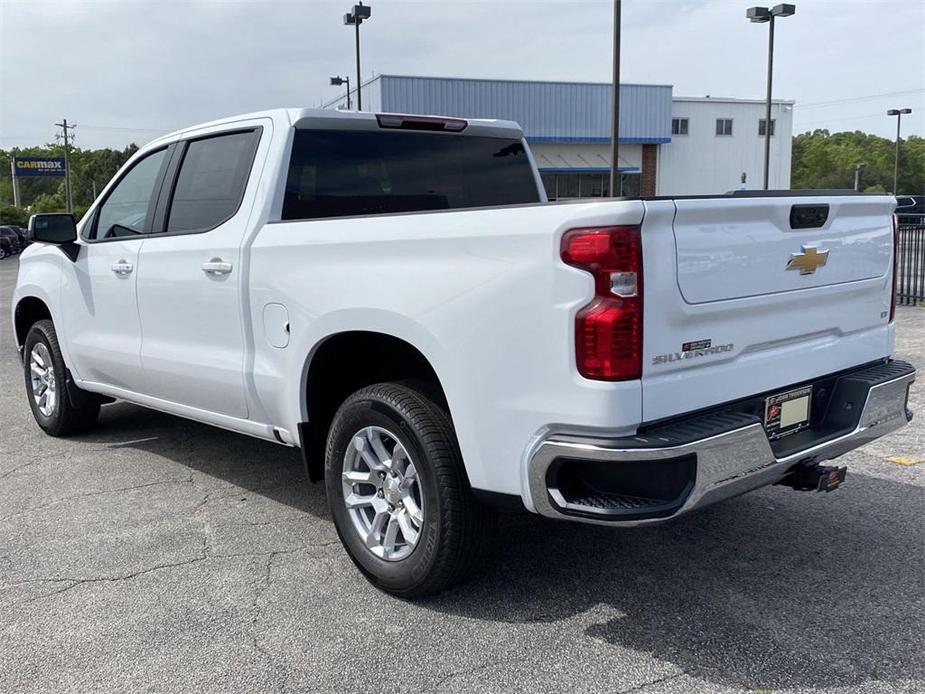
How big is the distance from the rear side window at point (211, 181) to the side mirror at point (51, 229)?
981 millimetres

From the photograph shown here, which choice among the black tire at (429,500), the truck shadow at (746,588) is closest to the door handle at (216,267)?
the black tire at (429,500)

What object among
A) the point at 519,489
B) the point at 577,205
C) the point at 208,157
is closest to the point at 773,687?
the point at 519,489

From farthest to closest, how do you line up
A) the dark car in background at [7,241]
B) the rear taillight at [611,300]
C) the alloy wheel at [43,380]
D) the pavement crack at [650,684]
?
the dark car in background at [7,241], the alloy wheel at [43,380], the pavement crack at [650,684], the rear taillight at [611,300]

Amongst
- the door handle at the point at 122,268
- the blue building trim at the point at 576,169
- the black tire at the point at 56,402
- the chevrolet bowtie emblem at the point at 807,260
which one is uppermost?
the blue building trim at the point at 576,169

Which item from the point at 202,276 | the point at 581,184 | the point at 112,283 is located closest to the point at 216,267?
the point at 202,276

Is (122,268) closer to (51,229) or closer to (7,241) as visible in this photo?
(51,229)

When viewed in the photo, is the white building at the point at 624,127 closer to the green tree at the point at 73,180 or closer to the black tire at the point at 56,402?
the black tire at the point at 56,402

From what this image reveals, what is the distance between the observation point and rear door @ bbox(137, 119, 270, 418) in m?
4.34

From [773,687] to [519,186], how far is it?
10.5 feet

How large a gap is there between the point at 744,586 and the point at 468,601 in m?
1.15

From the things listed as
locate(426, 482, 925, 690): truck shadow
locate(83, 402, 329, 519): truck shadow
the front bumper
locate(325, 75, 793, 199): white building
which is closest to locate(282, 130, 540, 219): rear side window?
locate(83, 402, 329, 519): truck shadow

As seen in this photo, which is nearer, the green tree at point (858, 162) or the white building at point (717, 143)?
the white building at point (717, 143)

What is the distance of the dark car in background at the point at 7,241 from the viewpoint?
133ft

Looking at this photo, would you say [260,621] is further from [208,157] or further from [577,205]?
[208,157]
